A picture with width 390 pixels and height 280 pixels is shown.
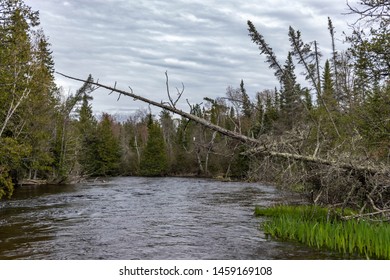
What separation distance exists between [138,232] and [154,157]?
47.8 metres

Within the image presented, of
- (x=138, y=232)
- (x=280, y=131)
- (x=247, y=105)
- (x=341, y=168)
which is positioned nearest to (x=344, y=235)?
(x=341, y=168)

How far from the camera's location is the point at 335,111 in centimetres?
3005

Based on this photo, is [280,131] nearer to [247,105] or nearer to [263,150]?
[247,105]

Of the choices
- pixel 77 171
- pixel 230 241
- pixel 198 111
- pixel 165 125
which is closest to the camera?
pixel 230 241

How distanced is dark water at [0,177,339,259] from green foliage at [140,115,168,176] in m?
38.9

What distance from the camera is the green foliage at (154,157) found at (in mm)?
59594

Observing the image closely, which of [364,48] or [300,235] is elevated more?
[364,48]

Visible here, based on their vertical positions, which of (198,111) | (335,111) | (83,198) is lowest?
(83,198)

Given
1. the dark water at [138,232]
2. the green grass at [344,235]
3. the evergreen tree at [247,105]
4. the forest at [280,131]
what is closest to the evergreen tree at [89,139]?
the forest at [280,131]

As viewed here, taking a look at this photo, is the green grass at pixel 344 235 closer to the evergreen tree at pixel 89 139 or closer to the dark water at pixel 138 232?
the dark water at pixel 138 232
